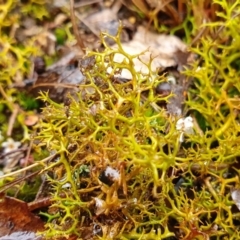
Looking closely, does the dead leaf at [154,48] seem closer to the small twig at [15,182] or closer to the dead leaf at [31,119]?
the dead leaf at [31,119]

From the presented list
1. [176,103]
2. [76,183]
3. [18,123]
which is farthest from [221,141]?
[18,123]

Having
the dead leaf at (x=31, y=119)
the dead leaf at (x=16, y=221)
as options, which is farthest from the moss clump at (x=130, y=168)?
the dead leaf at (x=31, y=119)

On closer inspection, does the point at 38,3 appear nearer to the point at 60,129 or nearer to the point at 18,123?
the point at 18,123

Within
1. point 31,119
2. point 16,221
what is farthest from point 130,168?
point 31,119

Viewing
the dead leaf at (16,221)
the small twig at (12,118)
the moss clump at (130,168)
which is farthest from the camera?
the small twig at (12,118)

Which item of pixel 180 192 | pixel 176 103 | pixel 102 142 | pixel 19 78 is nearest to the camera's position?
pixel 102 142

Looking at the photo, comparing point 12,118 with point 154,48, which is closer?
point 12,118

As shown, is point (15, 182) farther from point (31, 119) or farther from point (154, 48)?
Result: point (154, 48)

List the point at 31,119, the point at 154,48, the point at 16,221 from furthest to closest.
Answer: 1. the point at 154,48
2. the point at 31,119
3. the point at 16,221
